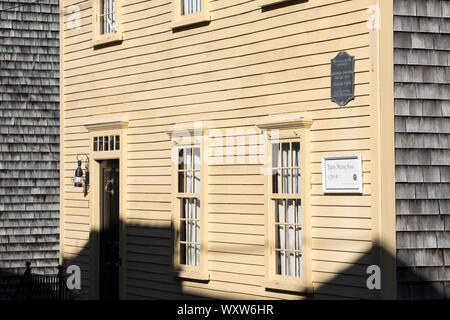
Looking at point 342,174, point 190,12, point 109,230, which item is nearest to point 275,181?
point 342,174

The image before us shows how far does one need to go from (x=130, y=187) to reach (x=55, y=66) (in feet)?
15.2

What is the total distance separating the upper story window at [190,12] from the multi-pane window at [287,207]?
2624 millimetres

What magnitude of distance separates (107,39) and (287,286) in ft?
20.4

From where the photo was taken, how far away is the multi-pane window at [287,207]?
40.2 ft

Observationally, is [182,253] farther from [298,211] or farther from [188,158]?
[298,211]

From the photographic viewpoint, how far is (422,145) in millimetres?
11297

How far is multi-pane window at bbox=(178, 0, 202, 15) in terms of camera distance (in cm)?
1434

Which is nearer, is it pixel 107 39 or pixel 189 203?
pixel 189 203

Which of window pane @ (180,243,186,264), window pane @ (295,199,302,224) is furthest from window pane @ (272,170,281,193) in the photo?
window pane @ (180,243,186,264)

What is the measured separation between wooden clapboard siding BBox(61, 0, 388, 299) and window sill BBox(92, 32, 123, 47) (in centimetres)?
14

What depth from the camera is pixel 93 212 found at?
1658cm

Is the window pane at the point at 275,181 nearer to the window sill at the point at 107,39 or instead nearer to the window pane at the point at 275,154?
the window pane at the point at 275,154

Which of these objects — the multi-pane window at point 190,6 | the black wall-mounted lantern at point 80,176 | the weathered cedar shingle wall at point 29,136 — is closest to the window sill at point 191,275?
the black wall-mounted lantern at point 80,176
